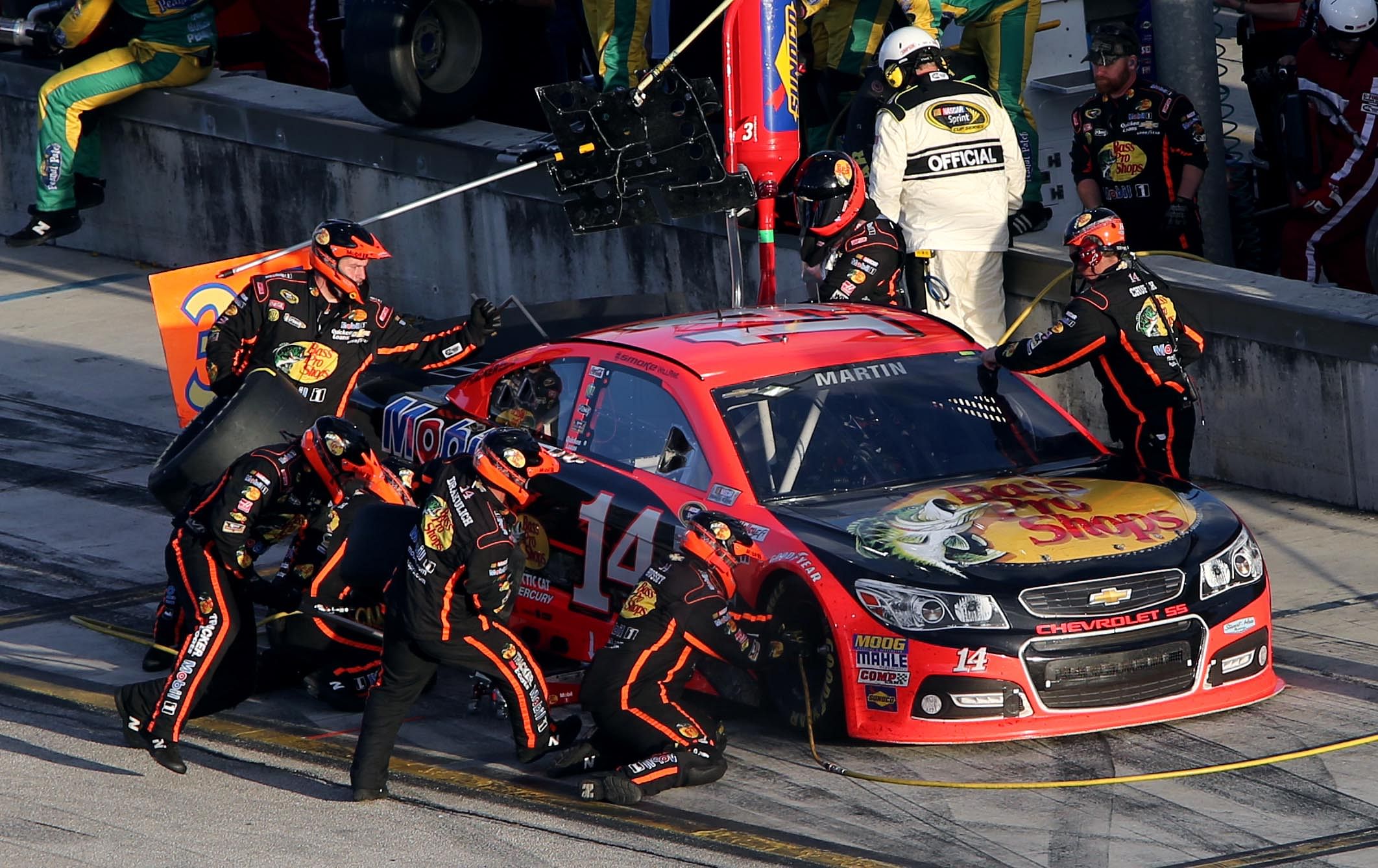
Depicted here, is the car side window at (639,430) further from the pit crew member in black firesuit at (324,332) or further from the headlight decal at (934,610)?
the pit crew member in black firesuit at (324,332)

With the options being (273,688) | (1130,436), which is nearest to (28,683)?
(273,688)

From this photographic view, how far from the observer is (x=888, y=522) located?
7820mm

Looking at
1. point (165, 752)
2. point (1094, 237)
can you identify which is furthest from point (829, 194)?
point (165, 752)

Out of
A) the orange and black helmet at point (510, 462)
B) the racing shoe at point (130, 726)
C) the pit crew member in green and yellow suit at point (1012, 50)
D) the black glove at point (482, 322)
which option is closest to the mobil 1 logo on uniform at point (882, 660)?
the orange and black helmet at point (510, 462)

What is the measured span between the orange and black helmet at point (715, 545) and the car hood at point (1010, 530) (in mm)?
377

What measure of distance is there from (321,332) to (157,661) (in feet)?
6.02

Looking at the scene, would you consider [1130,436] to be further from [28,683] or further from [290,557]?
[28,683]

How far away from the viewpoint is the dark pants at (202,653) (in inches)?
312

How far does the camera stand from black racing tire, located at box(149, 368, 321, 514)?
945 cm

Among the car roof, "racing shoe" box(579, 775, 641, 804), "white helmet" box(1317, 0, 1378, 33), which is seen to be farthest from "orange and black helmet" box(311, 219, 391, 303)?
"white helmet" box(1317, 0, 1378, 33)

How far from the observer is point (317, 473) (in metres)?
8.30

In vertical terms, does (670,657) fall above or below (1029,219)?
below

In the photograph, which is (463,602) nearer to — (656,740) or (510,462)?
(510,462)

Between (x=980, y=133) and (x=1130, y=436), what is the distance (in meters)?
2.16
